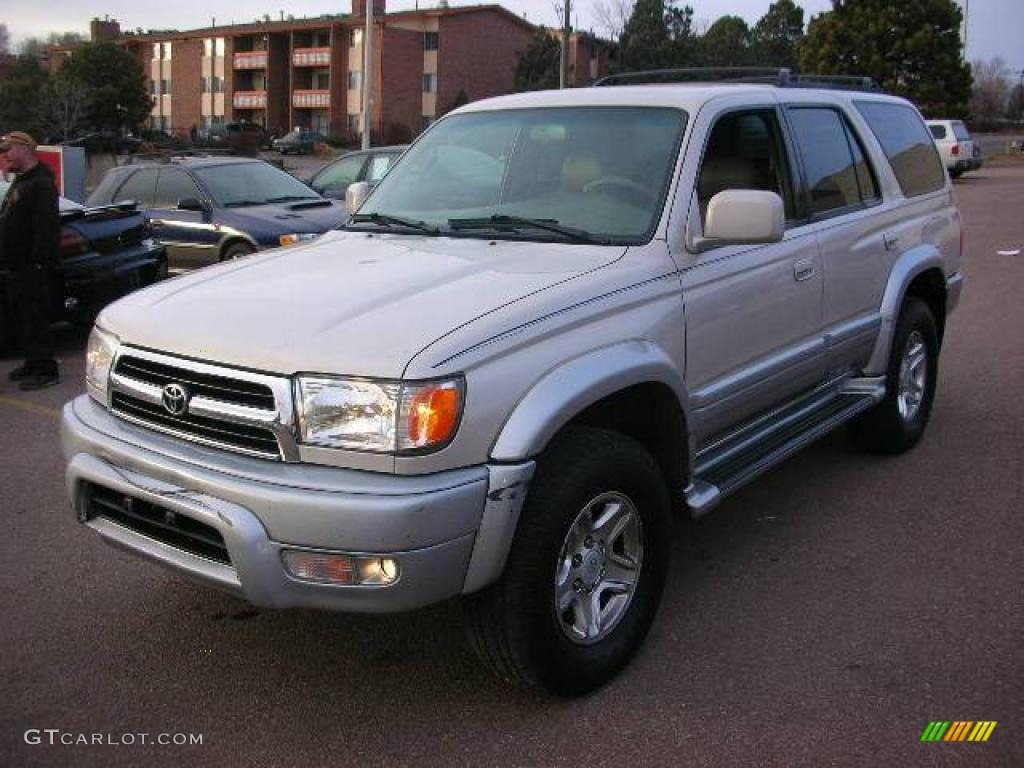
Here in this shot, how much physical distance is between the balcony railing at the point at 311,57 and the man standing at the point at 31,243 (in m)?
61.4

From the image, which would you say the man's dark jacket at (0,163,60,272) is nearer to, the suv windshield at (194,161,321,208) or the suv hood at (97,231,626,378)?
the suv windshield at (194,161,321,208)

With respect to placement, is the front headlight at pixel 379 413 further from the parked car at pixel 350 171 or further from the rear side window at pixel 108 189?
the parked car at pixel 350 171

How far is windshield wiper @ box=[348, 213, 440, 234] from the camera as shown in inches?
161

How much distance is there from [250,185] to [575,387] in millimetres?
9103

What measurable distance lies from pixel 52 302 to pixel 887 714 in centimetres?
747

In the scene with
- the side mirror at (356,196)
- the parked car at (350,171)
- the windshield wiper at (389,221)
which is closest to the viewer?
the windshield wiper at (389,221)

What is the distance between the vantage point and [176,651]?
3562mm

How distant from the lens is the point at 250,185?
A: 11305 millimetres

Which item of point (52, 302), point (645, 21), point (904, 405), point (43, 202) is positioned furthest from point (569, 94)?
point (645, 21)

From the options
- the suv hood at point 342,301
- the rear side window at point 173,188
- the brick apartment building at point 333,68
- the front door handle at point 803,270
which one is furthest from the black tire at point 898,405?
the brick apartment building at point 333,68

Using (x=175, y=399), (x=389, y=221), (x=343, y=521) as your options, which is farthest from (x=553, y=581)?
(x=389, y=221)

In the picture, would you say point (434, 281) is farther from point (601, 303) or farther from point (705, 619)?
point (705, 619)

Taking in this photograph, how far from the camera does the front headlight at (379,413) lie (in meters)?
2.75

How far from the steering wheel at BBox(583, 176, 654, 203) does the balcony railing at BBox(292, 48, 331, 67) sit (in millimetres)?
65443
